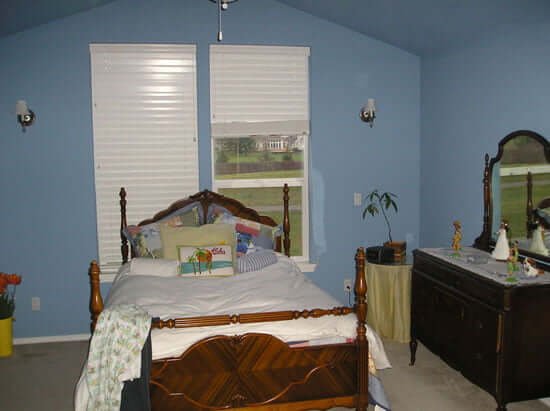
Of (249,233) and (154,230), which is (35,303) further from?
(249,233)

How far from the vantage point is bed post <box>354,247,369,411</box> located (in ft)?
8.98

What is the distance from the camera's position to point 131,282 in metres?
3.51

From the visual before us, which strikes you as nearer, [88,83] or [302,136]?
[88,83]

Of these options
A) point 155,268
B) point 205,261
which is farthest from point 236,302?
point 155,268

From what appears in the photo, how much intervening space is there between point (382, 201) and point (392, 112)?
827mm

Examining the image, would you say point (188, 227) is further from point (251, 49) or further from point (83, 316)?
point (251, 49)

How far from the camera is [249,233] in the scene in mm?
4254

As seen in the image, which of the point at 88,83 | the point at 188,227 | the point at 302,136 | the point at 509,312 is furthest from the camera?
the point at 302,136

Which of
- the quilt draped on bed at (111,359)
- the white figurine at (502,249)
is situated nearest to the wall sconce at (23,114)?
the quilt draped on bed at (111,359)

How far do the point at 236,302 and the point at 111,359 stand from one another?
83 cm

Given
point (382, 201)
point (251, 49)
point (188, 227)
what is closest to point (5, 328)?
point (188, 227)

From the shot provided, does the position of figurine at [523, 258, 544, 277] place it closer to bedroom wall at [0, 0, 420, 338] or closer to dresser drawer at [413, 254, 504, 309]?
dresser drawer at [413, 254, 504, 309]

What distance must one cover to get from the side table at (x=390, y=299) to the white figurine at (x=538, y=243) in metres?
1.19

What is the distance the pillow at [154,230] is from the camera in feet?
13.4
